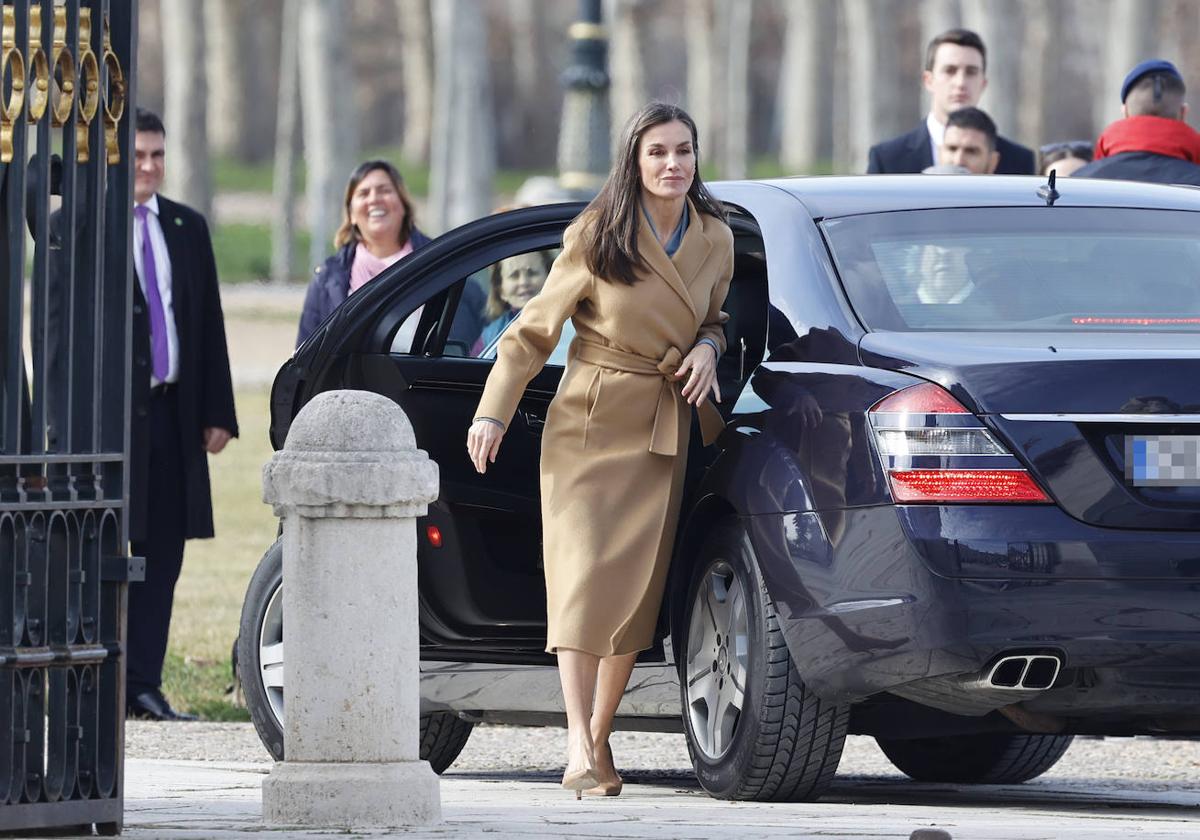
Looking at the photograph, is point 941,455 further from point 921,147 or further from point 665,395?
point 921,147

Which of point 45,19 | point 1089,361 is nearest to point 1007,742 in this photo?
point 1089,361

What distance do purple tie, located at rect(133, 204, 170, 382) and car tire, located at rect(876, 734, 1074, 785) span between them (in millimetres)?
3296

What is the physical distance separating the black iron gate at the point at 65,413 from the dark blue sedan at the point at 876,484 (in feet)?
5.31

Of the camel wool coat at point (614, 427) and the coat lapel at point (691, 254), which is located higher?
the coat lapel at point (691, 254)

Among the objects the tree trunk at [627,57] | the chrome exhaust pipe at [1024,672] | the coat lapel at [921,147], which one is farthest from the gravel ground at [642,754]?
the tree trunk at [627,57]

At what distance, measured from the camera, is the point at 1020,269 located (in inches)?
271

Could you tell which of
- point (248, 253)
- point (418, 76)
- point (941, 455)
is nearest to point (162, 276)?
point (941, 455)

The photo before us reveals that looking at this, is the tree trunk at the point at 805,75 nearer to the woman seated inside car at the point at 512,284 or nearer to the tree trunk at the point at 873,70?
the tree trunk at the point at 873,70

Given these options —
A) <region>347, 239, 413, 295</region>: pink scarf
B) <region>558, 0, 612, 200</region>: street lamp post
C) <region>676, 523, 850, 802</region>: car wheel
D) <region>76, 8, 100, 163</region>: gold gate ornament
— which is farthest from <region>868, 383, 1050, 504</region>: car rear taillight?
<region>558, 0, 612, 200</region>: street lamp post

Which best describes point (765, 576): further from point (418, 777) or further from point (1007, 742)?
point (1007, 742)

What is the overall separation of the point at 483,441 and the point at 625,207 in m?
0.77

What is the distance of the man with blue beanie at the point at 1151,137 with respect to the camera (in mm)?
10172

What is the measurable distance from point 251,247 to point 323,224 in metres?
10.1

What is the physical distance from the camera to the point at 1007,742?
27.5 feet
